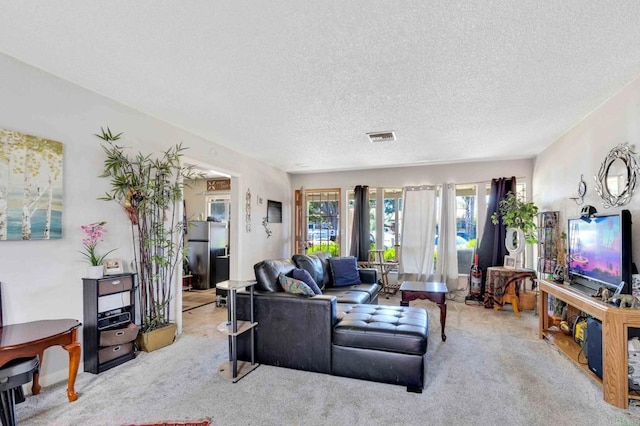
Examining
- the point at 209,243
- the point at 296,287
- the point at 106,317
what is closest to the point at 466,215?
the point at 296,287

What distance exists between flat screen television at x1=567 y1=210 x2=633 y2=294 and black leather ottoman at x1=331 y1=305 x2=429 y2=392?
1.59 m

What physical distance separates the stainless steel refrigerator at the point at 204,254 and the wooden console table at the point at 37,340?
430 centimetres

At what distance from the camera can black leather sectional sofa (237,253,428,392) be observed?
2520mm

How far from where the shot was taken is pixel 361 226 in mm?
6516

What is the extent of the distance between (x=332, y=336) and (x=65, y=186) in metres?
2.60

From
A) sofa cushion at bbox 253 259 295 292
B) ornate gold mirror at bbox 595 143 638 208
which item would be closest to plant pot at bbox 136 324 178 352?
sofa cushion at bbox 253 259 295 292

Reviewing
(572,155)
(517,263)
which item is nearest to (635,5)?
(572,155)

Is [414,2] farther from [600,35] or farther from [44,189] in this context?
[44,189]

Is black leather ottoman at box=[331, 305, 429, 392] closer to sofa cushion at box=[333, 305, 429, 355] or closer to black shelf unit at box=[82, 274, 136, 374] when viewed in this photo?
sofa cushion at box=[333, 305, 429, 355]

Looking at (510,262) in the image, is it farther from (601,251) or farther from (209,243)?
(209,243)

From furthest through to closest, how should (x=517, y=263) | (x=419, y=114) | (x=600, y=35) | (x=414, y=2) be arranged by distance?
1. (x=517, y=263)
2. (x=419, y=114)
3. (x=600, y=35)
4. (x=414, y=2)

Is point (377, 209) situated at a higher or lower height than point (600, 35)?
lower

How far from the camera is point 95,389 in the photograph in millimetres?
2494

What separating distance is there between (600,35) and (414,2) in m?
1.32
